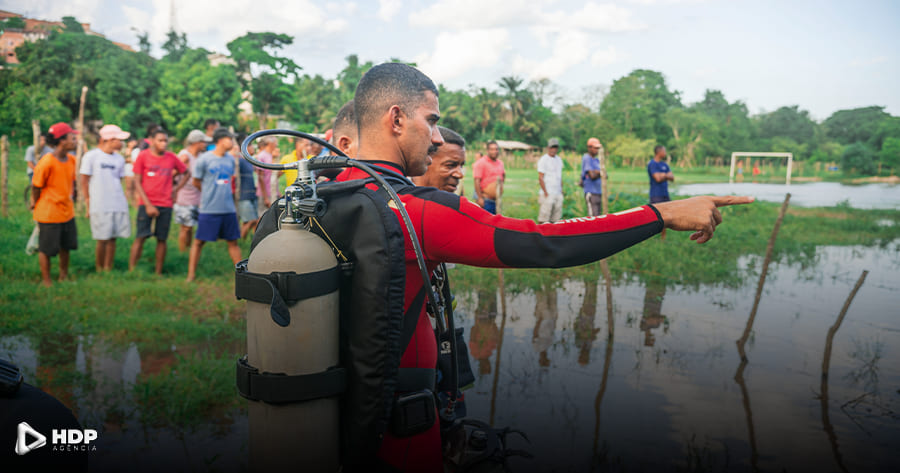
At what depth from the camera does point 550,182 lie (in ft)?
40.2

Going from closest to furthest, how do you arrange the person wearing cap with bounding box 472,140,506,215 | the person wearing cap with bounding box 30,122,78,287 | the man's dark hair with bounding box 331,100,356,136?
1. the man's dark hair with bounding box 331,100,356,136
2. the person wearing cap with bounding box 30,122,78,287
3. the person wearing cap with bounding box 472,140,506,215

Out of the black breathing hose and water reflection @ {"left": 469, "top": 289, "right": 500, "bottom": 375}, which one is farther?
water reflection @ {"left": 469, "top": 289, "right": 500, "bottom": 375}

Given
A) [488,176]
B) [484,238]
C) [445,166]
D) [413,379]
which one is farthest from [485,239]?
[488,176]

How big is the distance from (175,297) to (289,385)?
679 cm

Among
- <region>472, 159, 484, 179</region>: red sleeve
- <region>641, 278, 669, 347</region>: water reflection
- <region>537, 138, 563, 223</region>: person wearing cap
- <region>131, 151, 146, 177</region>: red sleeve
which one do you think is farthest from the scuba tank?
<region>537, 138, 563, 223</region>: person wearing cap

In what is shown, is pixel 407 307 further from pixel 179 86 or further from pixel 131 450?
pixel 179 86

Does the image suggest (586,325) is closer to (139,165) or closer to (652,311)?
(652,311)

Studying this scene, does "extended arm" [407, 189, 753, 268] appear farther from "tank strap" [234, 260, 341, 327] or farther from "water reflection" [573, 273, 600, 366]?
"water reflection" [573, 273, 600, 366]

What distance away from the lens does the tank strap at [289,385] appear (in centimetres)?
157

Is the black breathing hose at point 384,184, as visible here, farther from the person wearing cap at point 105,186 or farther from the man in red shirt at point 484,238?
the person wearing cap at point 105,186

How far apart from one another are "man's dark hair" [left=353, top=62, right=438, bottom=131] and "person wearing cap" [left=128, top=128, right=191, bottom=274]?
758 cm

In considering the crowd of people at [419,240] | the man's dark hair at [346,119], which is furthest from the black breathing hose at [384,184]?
the man's dark hair at [346,119]

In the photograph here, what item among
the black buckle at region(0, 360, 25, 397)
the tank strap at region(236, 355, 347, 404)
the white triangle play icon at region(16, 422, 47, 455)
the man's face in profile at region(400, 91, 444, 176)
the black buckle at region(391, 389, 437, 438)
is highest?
the man's face in profile at region(400, 91, 444, 176)

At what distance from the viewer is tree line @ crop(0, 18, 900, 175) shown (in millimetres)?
41656
